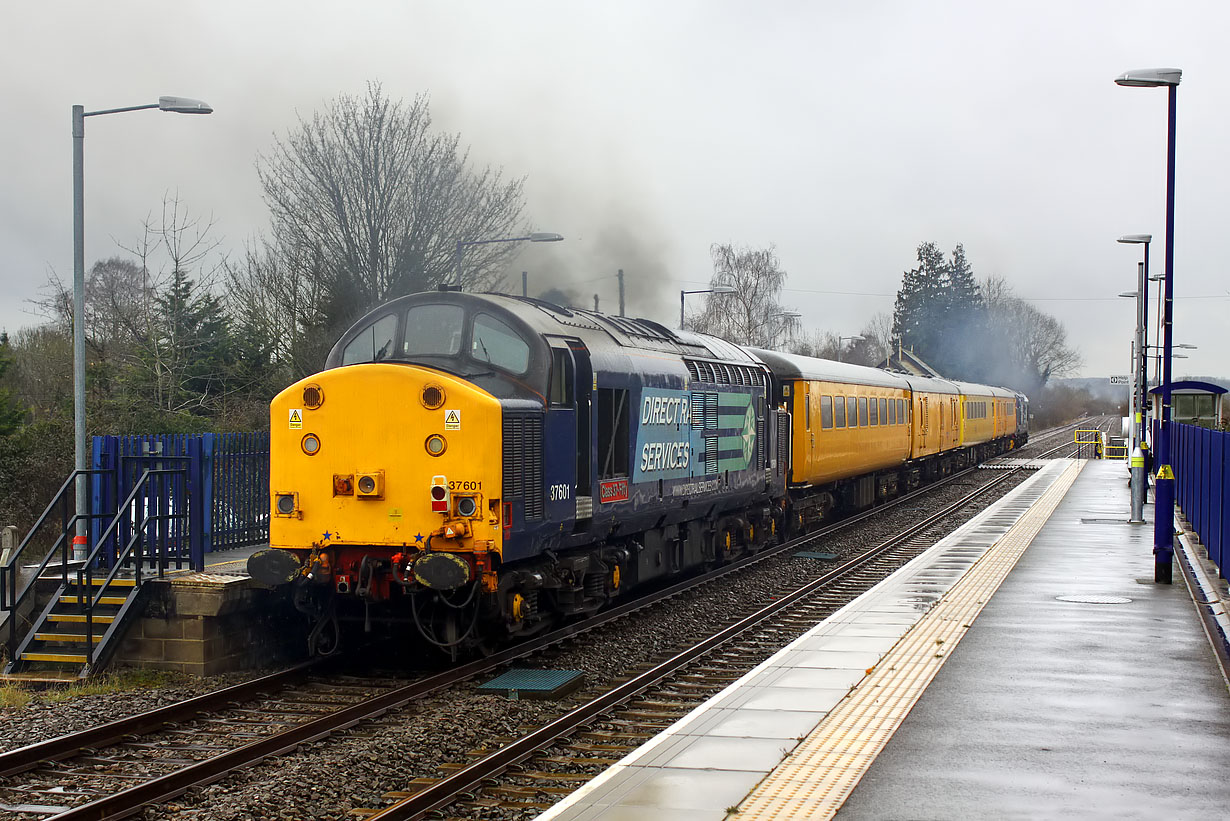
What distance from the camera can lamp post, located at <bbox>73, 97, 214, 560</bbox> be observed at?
12984 millimetres

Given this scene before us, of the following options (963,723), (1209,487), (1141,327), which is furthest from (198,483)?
(1141,327)

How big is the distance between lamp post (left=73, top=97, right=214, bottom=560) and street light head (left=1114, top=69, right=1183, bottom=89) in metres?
11.6

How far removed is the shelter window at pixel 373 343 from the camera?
11617 millimetres

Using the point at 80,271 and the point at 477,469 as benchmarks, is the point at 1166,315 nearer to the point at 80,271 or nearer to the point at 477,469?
the point at 477,469

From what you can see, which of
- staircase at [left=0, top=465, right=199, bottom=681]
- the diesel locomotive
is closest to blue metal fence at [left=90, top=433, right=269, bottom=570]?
staircase at [left=0, top=465, right=199, bottom=681]

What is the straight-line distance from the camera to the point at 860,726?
26.6 ft

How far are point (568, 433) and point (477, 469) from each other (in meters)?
1.62

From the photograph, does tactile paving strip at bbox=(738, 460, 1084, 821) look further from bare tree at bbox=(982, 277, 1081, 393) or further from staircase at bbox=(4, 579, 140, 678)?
bare tree at bbox=(982, 277, 1081, 393)

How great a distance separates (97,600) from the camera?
38.0 ft

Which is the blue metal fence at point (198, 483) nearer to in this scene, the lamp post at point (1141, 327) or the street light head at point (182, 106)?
the street light head at point (182, 106)

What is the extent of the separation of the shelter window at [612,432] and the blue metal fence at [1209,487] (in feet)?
24.1

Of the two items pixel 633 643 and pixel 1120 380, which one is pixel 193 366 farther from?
pixel 1120 380

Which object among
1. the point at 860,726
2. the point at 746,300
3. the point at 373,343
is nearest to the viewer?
the point at 860,726

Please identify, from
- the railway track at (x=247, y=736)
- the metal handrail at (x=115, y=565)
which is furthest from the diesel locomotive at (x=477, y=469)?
the metal handrail at (x=115, y=565)
